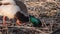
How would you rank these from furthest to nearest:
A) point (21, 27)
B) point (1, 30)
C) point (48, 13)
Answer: point (48, 13) → point (1, 30) → point (21, 27)

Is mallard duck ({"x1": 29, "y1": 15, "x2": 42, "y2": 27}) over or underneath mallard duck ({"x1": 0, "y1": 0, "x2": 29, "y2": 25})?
underneath

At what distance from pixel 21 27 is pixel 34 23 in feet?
1.12

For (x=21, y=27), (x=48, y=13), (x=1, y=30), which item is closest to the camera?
(x=21, y=27)

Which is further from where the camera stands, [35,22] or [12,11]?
[12,11]

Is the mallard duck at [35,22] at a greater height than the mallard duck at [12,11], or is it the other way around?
the mallard duck at [12,11]

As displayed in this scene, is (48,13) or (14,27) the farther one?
(48,13)

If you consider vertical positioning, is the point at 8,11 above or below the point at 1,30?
above

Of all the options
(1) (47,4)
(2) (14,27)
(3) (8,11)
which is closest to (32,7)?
(1) (47,4)

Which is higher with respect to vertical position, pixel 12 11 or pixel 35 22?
pixel 12 11

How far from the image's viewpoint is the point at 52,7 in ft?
17.8

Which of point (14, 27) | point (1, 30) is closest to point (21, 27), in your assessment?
point (14, 27)

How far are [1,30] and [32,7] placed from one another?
54.5 inches

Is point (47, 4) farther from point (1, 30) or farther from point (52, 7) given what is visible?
point (1, 30)

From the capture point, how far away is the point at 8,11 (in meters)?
4.35
